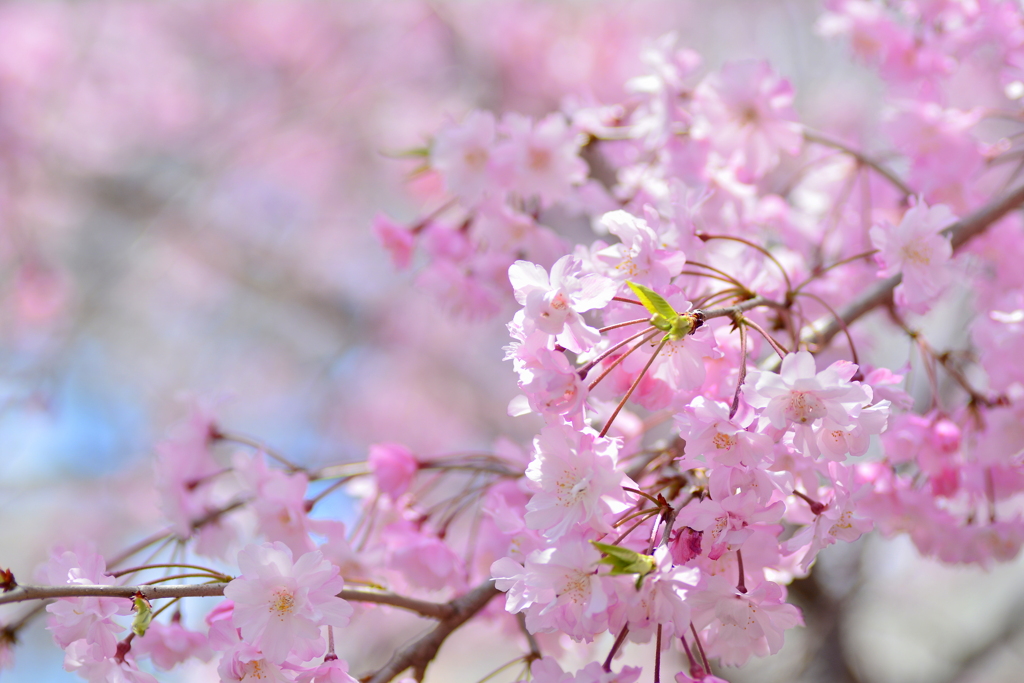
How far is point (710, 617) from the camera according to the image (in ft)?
2.69

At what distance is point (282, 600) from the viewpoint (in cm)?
83

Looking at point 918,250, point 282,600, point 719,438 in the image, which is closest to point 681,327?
point 719,438

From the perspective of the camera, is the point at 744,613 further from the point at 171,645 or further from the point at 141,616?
the point at 171,645

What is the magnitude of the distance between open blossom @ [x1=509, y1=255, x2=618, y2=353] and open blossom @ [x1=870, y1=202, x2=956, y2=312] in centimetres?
42

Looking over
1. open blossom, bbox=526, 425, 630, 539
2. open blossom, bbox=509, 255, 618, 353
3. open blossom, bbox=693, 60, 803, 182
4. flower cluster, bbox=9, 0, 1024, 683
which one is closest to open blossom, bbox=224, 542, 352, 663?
flower cluster, bbox=9, 0, 1024, 683

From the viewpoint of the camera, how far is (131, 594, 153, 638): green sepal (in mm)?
764

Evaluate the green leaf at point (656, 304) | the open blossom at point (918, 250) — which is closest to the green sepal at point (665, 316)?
the green leaf at point (656, 304)

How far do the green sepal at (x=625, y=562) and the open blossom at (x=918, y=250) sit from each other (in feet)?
1.78

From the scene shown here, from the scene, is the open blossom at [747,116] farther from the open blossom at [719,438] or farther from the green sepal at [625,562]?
the green sepal at [625,562]

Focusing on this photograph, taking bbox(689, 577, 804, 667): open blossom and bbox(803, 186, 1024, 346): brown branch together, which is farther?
bbox(803, 186, 1024, 346): brown branch

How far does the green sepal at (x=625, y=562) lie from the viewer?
2.33ft

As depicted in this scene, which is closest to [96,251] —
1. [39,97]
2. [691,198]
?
[39,97]

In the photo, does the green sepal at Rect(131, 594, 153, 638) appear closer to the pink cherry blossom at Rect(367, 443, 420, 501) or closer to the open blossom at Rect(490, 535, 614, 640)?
the open blossom at Rect(490, 535, 614, 640)

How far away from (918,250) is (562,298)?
523 millimetres
